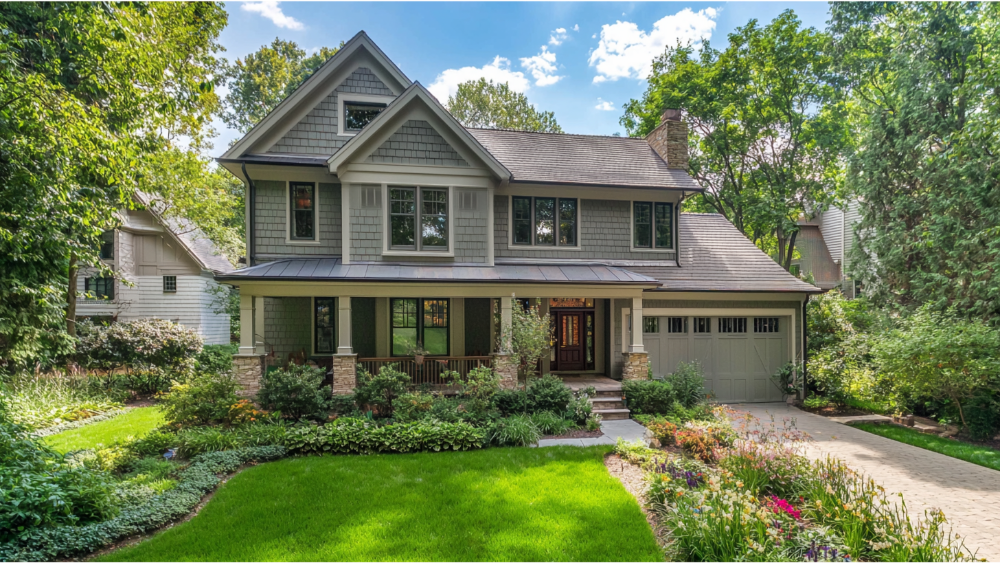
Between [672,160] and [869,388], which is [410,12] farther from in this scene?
[869,388]

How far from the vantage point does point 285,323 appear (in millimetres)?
12016

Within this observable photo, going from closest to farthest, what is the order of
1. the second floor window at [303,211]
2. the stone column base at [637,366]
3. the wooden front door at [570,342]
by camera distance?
the stone column base at [637,366], the second floor window at [303,211], the wooden front door at [570,342]

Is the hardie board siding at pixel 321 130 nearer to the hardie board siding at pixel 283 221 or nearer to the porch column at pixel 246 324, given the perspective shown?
the hardie board siding at pixel 283 221

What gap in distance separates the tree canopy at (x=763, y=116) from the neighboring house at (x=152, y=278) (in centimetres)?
2300

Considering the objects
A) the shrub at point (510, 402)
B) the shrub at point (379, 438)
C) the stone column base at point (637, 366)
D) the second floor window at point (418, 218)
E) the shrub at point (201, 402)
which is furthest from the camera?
the second floor window at point (418, 218)

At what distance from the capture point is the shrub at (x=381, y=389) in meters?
9.22

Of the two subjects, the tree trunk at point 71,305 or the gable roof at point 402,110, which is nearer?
the gable roof at point 402,110

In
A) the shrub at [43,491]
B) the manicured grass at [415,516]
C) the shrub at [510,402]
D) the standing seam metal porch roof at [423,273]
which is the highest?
the standing seam metal porch roof at [423,273]

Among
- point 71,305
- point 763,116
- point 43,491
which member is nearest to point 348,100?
point 71,305

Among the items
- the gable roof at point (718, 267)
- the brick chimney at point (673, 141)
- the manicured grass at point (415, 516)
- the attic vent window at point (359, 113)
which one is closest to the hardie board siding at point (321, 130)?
the attic vent window at point (359, 113)

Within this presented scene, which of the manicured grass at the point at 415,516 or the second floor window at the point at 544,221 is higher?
the second floor window at the point at 544,221

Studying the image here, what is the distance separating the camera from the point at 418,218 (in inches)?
444

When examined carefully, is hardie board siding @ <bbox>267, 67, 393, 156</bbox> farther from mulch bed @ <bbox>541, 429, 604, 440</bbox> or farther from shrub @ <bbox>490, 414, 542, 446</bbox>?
mulch bed @ <bbox>541, 429, 604, 440</bbox>

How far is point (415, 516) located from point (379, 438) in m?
2.69
